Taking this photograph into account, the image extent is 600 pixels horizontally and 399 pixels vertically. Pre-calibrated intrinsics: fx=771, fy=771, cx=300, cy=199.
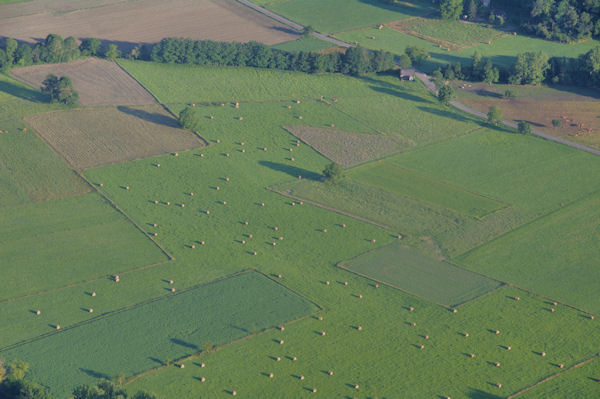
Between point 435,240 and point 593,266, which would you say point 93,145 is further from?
point 593,266

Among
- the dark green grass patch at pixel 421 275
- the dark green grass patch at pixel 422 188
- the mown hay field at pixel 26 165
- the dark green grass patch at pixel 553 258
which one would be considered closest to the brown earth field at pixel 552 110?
the dark green grass patch at pixel 553 258

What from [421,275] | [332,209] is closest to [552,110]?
[332,209]

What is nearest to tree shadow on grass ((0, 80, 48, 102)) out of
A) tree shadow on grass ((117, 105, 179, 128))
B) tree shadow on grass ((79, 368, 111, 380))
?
tree shadow on grass ((117, 105, 179, 128))

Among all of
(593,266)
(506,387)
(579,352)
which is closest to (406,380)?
(506,387)

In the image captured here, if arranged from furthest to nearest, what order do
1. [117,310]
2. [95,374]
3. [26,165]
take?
1. [26,165]
2. [117,310]
3. [95,374]

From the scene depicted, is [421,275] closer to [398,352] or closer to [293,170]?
[398,352]

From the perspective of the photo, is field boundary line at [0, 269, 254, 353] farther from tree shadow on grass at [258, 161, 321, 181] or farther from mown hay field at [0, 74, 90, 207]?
mown hay field at [0, 74, 90, 207]

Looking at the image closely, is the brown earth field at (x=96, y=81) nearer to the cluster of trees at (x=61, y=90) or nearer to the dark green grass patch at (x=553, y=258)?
the cluster of trees at (x=61, y=90)

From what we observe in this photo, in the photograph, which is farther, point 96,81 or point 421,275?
point 96,81
